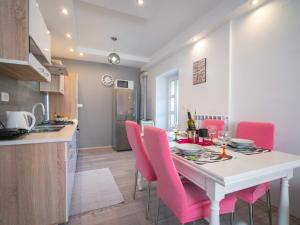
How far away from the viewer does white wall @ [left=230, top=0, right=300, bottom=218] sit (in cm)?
161

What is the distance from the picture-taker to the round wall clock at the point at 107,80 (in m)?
4.53

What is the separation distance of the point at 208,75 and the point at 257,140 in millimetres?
1385

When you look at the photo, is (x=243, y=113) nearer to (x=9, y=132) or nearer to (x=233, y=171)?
(x=233, y=171)

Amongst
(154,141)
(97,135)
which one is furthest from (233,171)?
(97,135)

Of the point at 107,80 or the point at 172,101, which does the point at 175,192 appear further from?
the point at 107,80

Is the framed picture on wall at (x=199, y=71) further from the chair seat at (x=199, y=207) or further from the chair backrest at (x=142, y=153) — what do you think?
the chair seat at (x=199, y=207)

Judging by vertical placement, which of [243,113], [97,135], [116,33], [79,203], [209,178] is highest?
[116,33]

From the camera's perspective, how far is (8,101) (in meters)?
1.68

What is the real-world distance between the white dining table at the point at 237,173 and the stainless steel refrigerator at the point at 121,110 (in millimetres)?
3180

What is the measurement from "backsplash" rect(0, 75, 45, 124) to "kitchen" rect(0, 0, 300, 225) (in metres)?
0.01

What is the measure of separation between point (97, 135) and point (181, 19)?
3629mm

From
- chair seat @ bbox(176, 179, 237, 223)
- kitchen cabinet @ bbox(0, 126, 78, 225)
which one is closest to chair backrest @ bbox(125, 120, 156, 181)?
chair seat @ bbox(176, 179, 237, 223)

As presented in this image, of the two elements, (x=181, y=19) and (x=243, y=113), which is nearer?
(x=243, y=113)

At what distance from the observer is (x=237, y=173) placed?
86 cm
